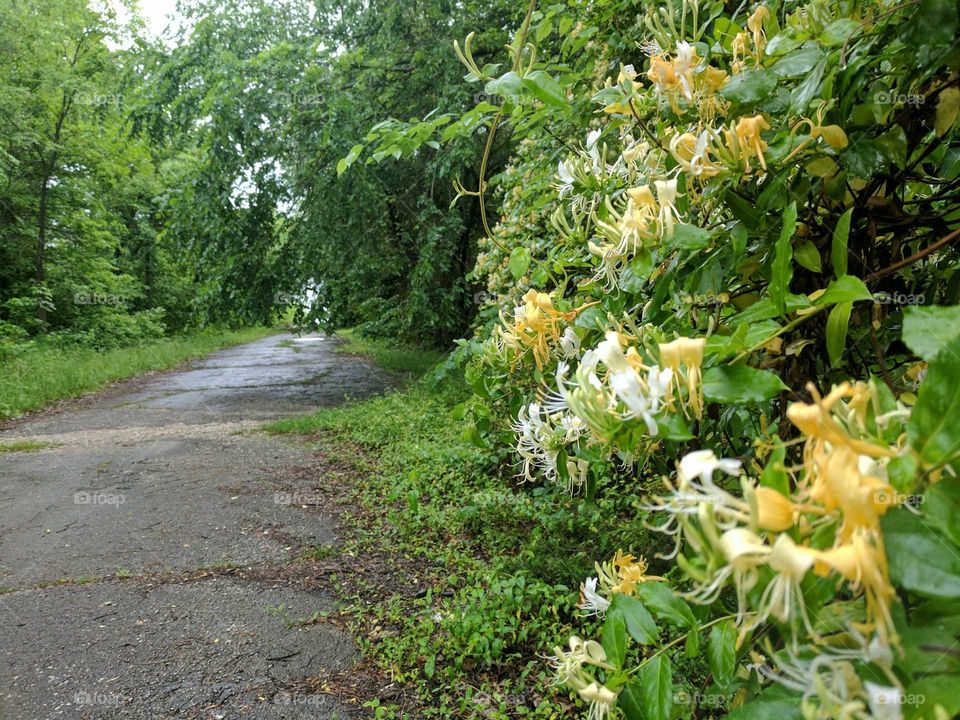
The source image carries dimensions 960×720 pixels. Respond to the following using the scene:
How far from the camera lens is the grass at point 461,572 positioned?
86.2 inches

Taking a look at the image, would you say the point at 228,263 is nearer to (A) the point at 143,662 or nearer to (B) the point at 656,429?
(A) the point at 143,662

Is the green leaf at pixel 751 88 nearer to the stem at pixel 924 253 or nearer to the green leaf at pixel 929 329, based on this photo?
the stem at pixel 924 253

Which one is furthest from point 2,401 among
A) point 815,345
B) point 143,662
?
point 815,345

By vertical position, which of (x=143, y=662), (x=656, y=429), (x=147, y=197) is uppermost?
(x=147, y=197)

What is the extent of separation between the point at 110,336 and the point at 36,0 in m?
6.97

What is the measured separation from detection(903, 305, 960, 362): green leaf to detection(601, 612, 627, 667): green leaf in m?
0.47

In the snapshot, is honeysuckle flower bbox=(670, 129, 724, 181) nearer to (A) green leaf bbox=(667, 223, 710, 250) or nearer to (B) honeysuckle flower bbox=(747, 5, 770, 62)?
(A) green leaf bbox=(667, 223, 710, 250)

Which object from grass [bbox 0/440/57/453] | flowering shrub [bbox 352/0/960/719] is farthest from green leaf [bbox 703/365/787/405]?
grass [bbox 0/440/57/453]

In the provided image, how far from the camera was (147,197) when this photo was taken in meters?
17.3

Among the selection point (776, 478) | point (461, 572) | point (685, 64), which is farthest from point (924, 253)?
point (461, 572)

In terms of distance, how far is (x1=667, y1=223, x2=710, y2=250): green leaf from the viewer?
731mm

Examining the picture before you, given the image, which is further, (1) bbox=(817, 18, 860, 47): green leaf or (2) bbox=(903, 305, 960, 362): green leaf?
(1) bbox=(817, 18, 860, 47): green leaf

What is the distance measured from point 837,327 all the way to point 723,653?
14.3 inches

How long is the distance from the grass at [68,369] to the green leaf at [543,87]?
25.9 ft
